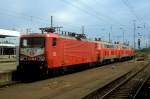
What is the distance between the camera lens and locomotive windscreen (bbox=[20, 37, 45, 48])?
83.2 feet

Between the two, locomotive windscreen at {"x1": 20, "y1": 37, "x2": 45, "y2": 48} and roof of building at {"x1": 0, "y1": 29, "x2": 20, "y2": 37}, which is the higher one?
roof of building at {"x1": 0, "y1": 29, "x2": 20, "y2": 37}

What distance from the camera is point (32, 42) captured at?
2562 centimetres

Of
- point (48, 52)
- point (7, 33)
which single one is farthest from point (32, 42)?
point (7, 33)

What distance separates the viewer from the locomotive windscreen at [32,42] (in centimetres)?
2536

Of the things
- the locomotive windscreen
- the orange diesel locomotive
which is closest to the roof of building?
the orange diesel locomotive

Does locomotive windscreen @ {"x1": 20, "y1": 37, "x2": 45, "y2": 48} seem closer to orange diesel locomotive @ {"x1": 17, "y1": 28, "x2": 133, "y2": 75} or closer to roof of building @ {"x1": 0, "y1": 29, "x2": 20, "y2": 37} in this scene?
orange diesel locomotive @ {"x1": 17, "y1": 28, "x2": 133, "y2": 75}

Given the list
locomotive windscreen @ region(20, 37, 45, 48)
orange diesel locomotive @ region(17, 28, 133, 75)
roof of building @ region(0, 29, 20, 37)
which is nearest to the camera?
orange diesel locomotive @ region(17, 28, 133, 75)

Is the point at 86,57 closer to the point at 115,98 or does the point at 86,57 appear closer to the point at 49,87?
the point at 49,87

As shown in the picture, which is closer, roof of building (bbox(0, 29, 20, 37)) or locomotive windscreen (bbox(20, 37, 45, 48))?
locomotive windscreen (bbox(20, 37, 45, 48))

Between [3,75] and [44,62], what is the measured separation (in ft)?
8.73

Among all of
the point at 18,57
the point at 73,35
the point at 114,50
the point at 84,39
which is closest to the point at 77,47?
the point at 73,35

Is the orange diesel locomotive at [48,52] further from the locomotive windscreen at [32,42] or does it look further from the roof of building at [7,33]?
the roof of building at [7,33]

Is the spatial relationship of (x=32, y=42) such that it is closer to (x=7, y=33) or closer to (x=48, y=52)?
(x=48, y=52)

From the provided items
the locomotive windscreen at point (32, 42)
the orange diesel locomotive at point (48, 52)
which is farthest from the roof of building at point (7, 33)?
the locomotive windscreen at point (32, 42)
